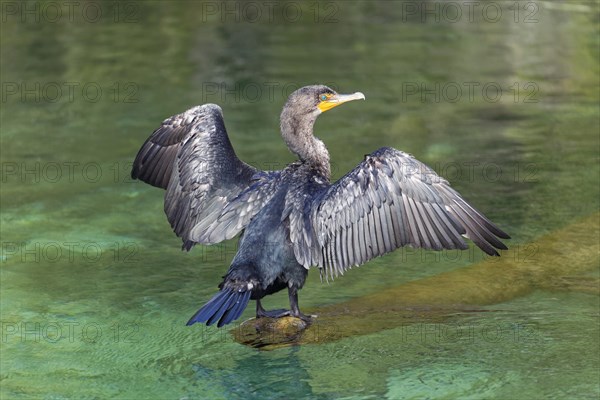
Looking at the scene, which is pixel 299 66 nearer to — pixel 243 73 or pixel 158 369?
pixel 243 73

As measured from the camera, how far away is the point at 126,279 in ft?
22.3

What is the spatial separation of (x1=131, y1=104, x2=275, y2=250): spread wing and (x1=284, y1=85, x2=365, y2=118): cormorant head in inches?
17.0

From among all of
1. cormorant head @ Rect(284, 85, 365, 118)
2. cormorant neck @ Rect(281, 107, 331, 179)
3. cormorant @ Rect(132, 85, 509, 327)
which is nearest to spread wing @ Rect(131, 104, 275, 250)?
cormorant @ Rect(132, 85, 509, 327)

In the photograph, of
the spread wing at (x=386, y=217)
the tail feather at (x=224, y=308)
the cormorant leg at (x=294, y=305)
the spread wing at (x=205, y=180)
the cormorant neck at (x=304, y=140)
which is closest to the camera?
→ the tail feather at (x=224, y=308)

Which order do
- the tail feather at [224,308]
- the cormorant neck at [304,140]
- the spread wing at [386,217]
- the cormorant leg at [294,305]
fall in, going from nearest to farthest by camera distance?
1. the tail feather at [224,308]
2. the spread wing at [386,217]
3. the cormorant leg at [294,305]
4. the cormorant neck at [304,140]

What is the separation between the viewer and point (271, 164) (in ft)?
29.1

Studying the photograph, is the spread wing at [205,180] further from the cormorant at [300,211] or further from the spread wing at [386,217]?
the spread wing at [386,217]

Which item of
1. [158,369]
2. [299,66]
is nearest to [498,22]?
[299,66]

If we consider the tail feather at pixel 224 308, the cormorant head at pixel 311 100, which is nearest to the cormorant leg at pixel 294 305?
the tail feather at pixel 224 308

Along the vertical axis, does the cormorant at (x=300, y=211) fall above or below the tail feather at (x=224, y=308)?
above

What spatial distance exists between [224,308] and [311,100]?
5.08ft

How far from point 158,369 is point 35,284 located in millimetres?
1538

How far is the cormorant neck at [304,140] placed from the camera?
617 centimetres

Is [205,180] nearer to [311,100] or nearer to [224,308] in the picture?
[311,100]
